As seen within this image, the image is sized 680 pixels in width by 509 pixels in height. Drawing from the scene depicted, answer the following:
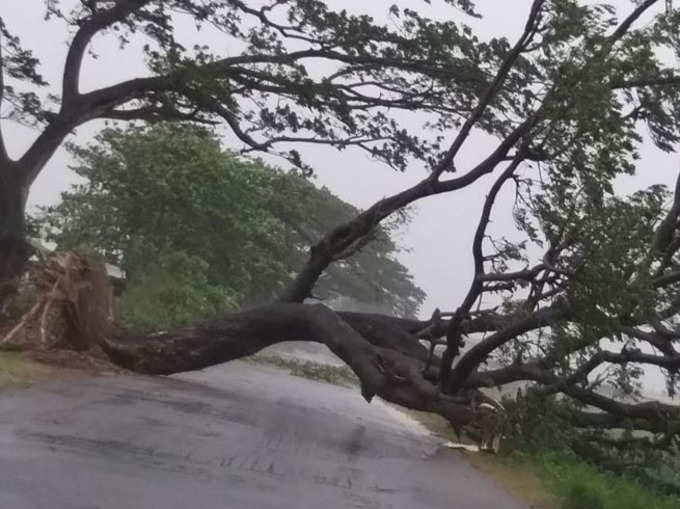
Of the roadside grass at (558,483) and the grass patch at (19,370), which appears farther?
the grass patch at (19,370)

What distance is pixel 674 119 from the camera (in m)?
17.8

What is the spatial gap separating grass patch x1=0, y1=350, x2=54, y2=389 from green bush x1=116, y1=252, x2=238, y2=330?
719cm

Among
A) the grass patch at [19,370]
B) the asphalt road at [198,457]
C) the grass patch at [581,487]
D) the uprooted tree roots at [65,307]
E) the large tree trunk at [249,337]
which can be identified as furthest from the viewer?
the uprooted tree roots at [65,307]

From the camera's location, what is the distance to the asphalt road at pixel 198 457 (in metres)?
7.87

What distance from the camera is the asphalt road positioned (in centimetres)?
787

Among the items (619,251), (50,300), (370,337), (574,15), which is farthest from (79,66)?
(619,251)

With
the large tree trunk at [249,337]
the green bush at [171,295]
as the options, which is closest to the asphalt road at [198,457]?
the large tree trunk at [249,337]

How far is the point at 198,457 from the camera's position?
33.5ft

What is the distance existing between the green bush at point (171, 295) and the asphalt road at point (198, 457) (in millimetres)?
8986

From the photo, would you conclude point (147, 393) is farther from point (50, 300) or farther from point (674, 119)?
point (674, 119)

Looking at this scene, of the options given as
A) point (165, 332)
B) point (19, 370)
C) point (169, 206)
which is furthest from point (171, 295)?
point (19, 370)

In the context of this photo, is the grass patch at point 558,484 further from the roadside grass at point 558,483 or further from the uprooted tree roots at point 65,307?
the uprooted tree roots at point 65,307

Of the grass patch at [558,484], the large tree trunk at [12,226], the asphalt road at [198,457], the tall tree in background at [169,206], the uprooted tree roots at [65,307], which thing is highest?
the tall tree in background at [169,206]

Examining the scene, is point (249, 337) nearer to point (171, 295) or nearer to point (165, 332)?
point (165, 332)
